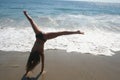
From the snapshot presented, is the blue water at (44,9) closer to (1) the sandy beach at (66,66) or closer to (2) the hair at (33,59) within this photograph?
(1) the sandy beach at (66,66)

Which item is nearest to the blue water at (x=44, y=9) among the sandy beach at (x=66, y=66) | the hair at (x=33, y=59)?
the sandy beach at (x=66, y=66)

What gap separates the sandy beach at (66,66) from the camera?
5.98m

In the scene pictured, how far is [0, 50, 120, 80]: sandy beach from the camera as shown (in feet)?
19.6

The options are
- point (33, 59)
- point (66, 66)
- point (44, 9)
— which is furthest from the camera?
point (44, 9)

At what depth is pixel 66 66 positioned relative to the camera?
6.76m

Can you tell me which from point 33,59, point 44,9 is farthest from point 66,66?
point 44,9

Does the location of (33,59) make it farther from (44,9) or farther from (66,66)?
(44,9)

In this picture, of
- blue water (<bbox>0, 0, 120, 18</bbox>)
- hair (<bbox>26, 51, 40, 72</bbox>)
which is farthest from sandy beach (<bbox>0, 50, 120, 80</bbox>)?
blue water (<bbox>0, 0, 120, 18</bbox>)

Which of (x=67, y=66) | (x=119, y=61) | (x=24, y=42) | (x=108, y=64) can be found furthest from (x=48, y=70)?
(x=24, y=42)

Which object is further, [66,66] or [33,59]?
[66,66]

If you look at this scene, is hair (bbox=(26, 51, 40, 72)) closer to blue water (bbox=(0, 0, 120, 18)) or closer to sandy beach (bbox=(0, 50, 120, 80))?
sandy beach (bbox=(0, 50, 120, 80))

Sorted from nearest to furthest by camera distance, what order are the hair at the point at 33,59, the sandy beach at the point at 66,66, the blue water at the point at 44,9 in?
1. the hair at the point at 33,59
2. the sandy beach at the point at 66,66
3. the blue water at the point at 44,9

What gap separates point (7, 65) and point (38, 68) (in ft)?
3.88

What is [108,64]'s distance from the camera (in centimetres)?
716
